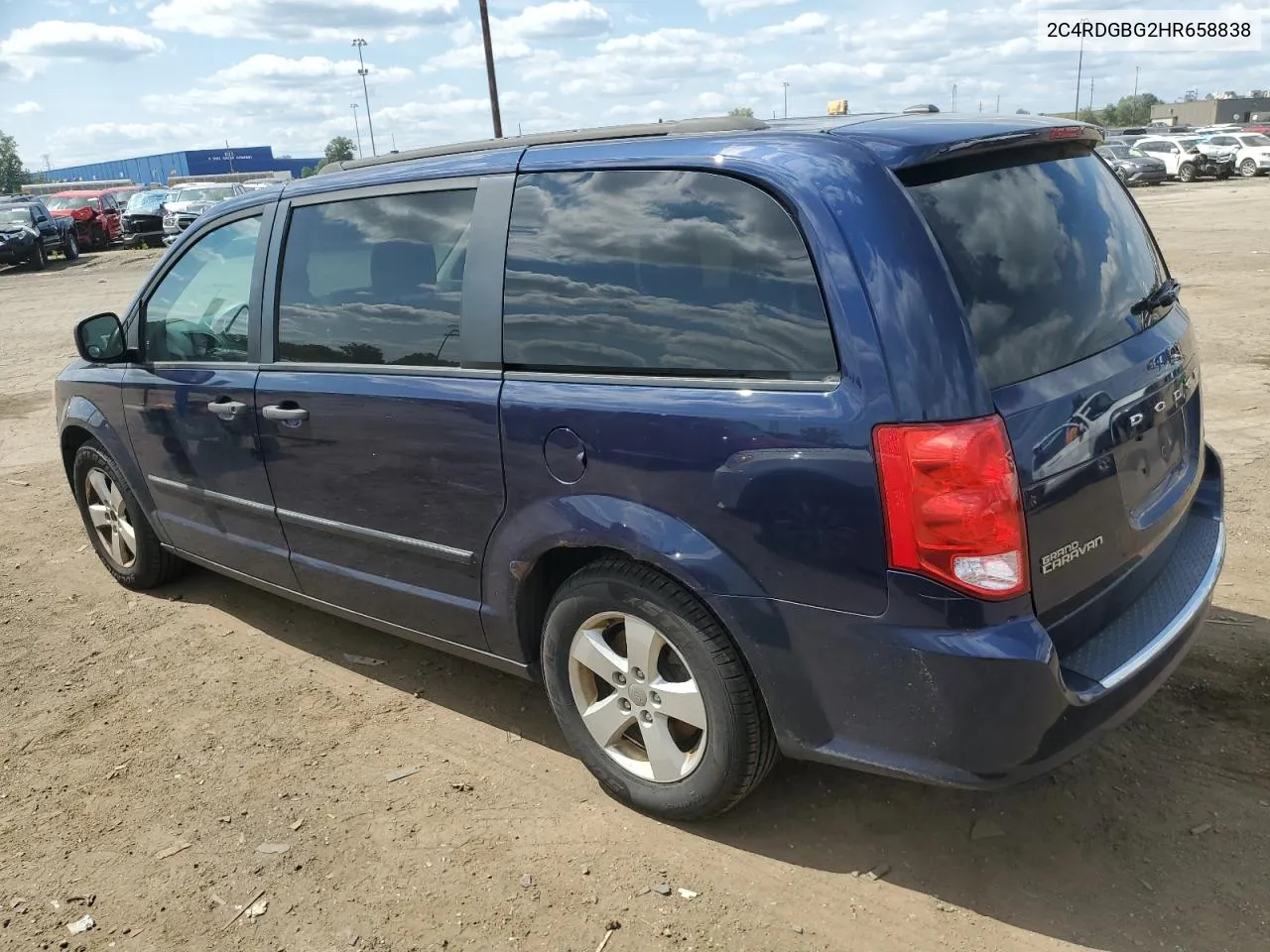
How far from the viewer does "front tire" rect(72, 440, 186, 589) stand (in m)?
4.78

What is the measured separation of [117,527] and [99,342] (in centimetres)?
102

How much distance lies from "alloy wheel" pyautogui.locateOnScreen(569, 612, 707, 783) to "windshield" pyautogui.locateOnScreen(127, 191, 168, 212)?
32.6 meters

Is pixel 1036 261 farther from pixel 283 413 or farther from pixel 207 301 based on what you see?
pixel 207 301

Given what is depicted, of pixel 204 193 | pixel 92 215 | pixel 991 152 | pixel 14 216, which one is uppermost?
pixel 204 193

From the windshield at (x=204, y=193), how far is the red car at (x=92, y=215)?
336cm

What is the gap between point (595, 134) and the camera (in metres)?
3.03

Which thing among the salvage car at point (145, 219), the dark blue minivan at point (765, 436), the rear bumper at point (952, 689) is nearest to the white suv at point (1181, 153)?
the salvage car at point (145, 219)

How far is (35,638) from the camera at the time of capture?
15.0 feet

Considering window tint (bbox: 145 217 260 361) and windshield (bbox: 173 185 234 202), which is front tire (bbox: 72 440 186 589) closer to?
window tint (bbox: 145 217 260 361)

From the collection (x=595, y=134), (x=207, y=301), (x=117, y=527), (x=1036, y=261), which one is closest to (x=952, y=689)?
(x=1036, y=261)

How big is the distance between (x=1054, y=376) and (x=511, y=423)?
1.42 m

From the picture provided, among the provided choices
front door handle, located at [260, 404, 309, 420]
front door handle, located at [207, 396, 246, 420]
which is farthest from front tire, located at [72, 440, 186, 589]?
front door handle, located at [260, 404, 309, 420]

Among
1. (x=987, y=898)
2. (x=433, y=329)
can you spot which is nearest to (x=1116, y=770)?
(x=987, y=898)

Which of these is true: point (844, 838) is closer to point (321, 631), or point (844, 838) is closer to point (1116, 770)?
point (1116, 770)
